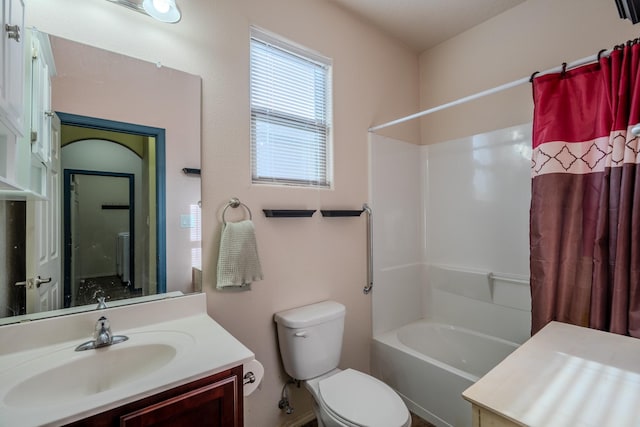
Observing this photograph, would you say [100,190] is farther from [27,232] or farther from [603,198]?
[603,198]

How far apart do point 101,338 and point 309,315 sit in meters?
0.99

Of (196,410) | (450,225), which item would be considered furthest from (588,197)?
(196,410)

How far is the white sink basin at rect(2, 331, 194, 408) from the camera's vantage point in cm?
92

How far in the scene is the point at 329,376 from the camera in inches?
69.4

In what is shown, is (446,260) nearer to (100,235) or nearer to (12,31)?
(100,235)

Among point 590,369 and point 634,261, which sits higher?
point 634,261

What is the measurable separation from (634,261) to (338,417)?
1.45 meters

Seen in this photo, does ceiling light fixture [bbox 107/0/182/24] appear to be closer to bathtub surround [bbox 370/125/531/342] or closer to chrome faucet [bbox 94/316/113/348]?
chrome faucet [bbox 94/316/113/348]

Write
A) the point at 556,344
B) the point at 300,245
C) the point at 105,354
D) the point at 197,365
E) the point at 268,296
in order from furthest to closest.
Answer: the point at 300,245 → the point at 268,296 → the point at 556,344 → the point at 105,354 → the point at 197,365

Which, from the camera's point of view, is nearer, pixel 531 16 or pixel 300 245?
pixel 300 245

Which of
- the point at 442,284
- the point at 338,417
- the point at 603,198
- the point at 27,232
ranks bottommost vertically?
the point at 338,417

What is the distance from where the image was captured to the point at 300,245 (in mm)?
1899

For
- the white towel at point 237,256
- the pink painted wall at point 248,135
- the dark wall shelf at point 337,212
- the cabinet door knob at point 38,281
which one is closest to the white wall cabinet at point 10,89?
the pink painted wall at point 248,135

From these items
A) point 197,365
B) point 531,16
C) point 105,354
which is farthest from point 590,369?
point 531,16
